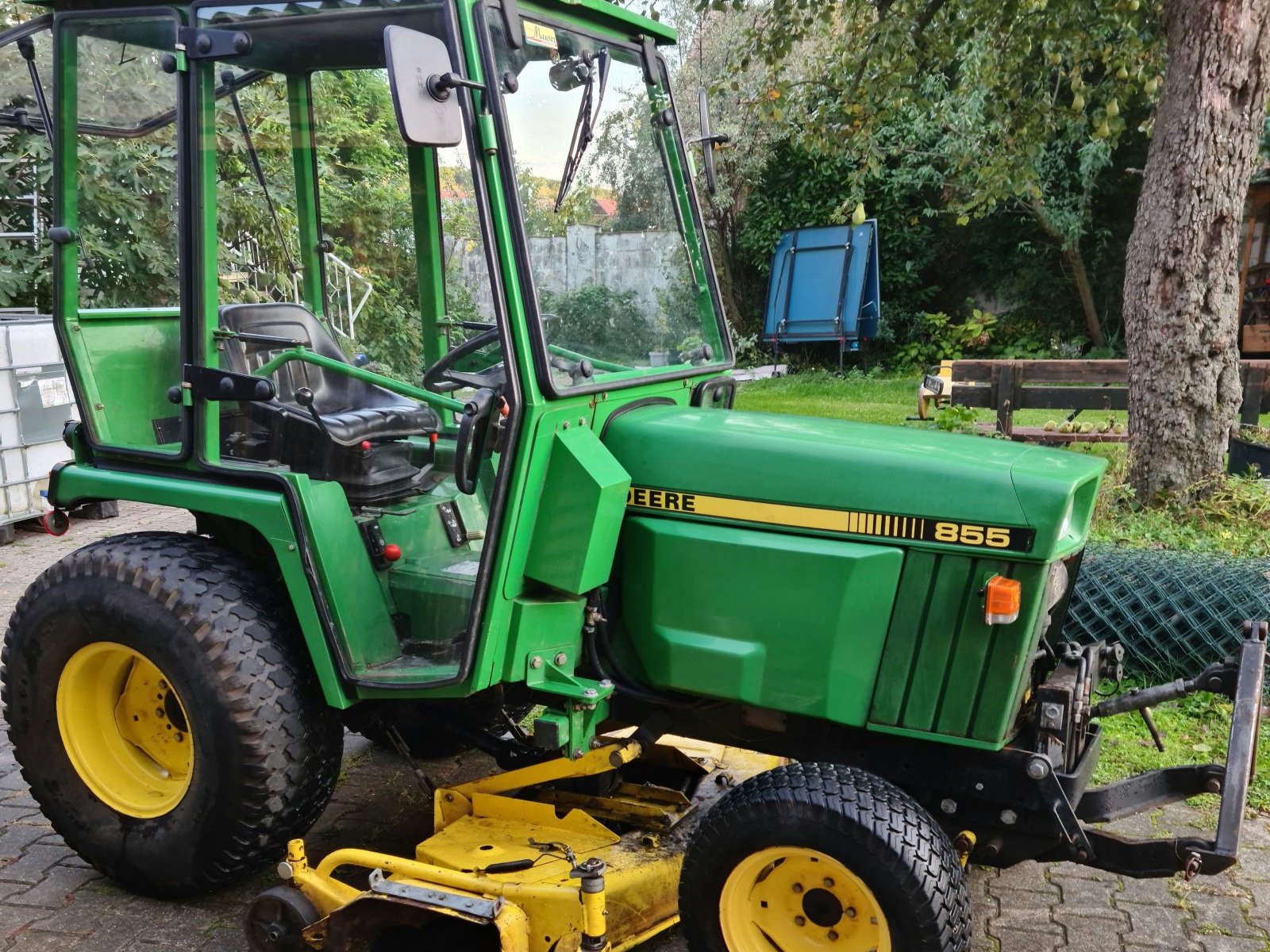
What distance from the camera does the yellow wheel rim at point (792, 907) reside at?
2699 millimetres

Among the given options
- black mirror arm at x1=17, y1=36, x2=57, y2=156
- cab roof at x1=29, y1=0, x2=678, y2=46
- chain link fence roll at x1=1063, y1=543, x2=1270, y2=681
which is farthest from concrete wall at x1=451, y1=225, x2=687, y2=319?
chain link fence roll at x1=1063, y1=543, x2=1270, y2=681

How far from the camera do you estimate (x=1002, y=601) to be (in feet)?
8.50

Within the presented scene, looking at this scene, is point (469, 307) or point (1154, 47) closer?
point (469, 307)

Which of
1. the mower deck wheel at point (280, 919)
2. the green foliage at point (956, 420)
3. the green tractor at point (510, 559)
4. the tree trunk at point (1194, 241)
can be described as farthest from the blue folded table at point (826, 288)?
the mower deck wheel at point (280, 919)

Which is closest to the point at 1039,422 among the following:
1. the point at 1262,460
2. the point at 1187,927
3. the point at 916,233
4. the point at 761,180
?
the point at 1262,460

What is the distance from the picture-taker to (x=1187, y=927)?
3207mm

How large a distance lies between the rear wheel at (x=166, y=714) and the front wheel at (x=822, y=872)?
3.74 ft

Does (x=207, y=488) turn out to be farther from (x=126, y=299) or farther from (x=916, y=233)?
(x=916, y=233)

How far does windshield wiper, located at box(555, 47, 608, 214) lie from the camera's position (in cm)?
315

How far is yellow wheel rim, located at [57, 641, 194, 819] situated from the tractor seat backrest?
2.95ft

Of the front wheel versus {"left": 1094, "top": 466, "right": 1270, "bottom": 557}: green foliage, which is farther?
{"left": 1094, "top": 466, "right": 1270, "bottom": 557}: green foliage

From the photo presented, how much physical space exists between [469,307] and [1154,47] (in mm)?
5722

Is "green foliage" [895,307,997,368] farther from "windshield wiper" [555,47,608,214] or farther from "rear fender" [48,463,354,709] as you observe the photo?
"rear fender" [48,463,354,709]

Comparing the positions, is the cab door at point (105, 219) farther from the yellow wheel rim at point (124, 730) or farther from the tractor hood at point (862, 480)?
the tractor hood at point (862, 480)
